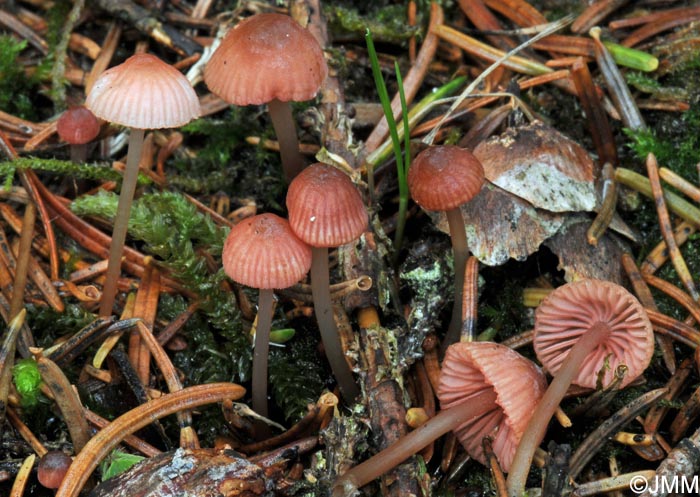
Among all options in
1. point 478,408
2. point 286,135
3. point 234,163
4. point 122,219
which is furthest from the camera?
point 234,163

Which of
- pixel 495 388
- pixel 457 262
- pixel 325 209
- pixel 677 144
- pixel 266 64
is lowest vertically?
pixel 495 388

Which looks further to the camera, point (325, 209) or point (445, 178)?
point (445, 178)

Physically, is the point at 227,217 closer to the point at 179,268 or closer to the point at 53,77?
the point at 179,268

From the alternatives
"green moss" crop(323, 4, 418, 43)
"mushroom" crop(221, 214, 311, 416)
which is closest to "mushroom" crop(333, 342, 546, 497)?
"mushroom" crop(221, 214, 311, 416)

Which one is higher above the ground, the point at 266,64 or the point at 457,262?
the point at 266,64

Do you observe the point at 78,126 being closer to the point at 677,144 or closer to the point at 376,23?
the point at 376,23

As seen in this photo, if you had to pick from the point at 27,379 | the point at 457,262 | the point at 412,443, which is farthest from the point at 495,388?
the point at 27,379
